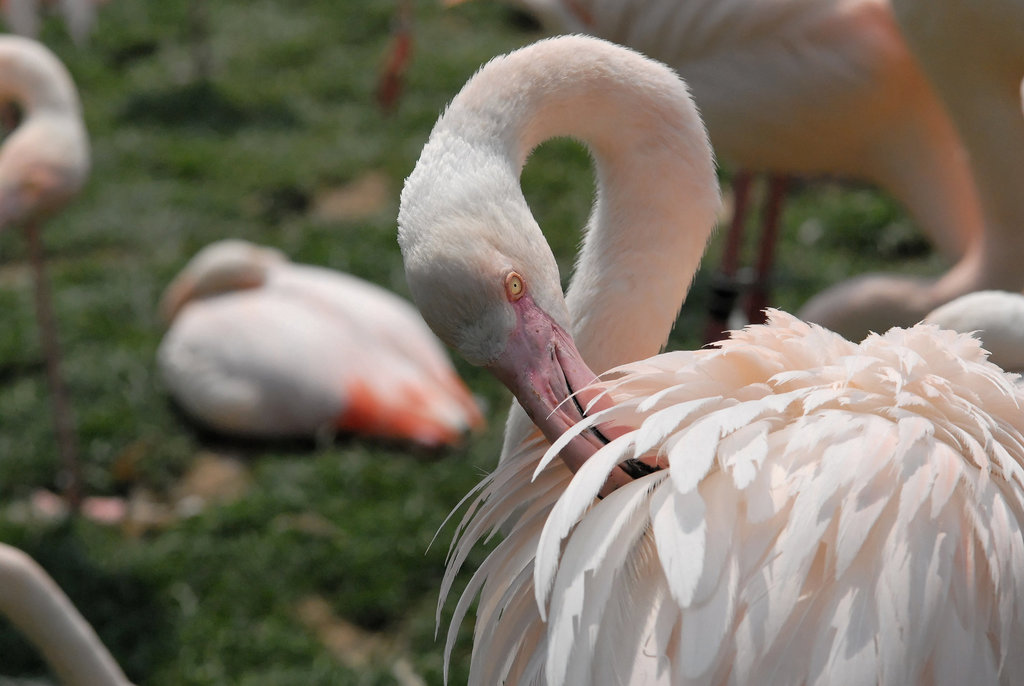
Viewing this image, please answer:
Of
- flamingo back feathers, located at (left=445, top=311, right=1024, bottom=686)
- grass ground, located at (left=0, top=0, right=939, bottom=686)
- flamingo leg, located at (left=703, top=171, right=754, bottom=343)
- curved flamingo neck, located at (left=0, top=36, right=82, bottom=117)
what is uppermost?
flamingo back feathers, located at (left=445, top=311, right=1024, bottom=686)

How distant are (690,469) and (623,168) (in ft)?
2.13

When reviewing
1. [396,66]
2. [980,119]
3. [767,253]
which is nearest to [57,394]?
[767,253]

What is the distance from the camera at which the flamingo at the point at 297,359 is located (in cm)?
389

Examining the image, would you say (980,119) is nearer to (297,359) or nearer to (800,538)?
(800,538)

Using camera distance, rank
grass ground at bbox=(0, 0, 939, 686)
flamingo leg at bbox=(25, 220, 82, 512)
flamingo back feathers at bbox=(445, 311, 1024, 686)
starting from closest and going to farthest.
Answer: flamingo back feathers at bbox=(445, 311, 1024, 686), grass ground at bbox=(0, 0, 939, 686), flamingo leg at bbox=(25, 220, 82, 512)

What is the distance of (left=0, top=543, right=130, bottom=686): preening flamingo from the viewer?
7.68 ft

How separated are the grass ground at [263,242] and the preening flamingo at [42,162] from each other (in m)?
0.31

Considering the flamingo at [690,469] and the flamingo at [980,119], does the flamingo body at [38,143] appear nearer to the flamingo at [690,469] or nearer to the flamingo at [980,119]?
the flamingo at [690,469]

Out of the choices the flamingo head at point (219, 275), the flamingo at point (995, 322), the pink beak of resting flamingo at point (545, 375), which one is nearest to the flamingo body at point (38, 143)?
the flamingo head at point (219, 275)

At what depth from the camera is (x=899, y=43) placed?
3230 mm

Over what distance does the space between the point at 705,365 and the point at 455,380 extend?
8.19 feet

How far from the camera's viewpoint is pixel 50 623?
93.0 inches

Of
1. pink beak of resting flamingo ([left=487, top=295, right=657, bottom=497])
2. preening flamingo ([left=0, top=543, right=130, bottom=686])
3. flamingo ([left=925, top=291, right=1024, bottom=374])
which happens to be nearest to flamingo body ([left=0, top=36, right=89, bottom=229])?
preening flamingo ([left=0, top=543, right=130, bottom=686])

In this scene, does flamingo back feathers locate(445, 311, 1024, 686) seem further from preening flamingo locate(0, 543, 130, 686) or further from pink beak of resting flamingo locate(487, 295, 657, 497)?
preening flamingo locate(0, 543, 130, 686)
